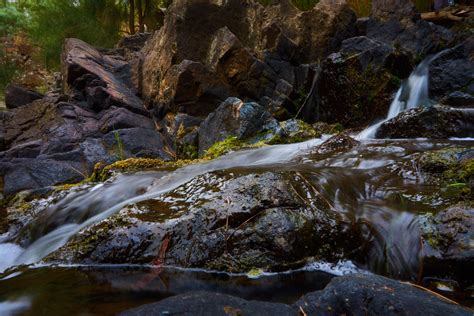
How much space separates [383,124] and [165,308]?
15.3 feet

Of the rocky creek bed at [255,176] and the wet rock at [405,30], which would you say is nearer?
the rocky creek bed at [255,176]

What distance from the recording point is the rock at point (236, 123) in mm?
6445

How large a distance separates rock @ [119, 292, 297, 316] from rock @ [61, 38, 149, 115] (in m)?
8.37

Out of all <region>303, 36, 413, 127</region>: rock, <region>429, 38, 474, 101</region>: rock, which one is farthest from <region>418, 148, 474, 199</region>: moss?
<region>429, 38, 474, 101</region>: rock

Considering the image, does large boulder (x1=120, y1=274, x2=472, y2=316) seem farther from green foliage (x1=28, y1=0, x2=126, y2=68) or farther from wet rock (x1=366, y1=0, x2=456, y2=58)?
green foliage (x1=28, y1=0, x2=126, y2=68)

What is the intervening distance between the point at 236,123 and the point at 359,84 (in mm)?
2341

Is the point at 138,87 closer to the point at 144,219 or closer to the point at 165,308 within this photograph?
the point at 144,219

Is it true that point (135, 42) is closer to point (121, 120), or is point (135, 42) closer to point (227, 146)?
point (121, 120)

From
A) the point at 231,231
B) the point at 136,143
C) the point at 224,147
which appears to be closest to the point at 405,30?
the point at 224,147

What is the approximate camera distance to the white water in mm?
3686

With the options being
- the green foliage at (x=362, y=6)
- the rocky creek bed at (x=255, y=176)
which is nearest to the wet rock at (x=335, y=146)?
the rocky creek bed at (x=255, y=176)

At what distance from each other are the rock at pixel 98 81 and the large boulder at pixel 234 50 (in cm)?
58

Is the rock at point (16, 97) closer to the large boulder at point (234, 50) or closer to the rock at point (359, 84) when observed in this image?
the large boulder at point (234, 50)

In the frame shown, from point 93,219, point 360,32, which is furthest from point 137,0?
point 93,219
